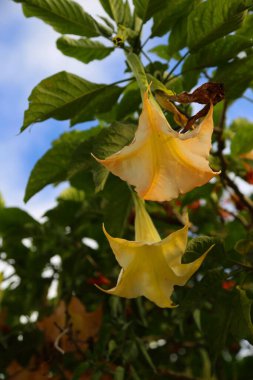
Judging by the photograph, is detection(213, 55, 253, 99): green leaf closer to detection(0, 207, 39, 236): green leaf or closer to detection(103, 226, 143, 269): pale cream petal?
detection(103, 226, 143, 269): pale cream petal

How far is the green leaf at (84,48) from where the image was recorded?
146cm

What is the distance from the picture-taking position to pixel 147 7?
4.24ft

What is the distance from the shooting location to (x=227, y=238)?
1760mm

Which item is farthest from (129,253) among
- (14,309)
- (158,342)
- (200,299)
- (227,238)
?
(14,309)

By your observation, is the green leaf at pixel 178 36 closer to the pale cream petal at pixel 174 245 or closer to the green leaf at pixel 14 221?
the pale cream petal at pixel 174 245

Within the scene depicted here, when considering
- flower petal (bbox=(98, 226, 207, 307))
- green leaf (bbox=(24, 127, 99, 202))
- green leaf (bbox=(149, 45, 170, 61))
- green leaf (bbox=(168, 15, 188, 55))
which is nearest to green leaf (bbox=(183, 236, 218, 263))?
flower petal (bbox=(98, 226, 207, 307))

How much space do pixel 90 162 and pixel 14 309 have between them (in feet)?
4.98

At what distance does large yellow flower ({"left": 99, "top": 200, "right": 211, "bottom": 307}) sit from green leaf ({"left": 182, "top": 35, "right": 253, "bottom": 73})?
0.65m

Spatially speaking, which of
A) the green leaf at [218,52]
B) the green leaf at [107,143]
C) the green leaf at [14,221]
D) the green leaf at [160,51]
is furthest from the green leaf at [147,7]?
the green leaf at [14,221]

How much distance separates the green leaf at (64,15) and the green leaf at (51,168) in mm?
351

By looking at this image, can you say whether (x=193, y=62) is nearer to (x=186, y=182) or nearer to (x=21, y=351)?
(x=186, y=182)

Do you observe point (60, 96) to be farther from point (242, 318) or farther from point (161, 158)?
point (242, 318)

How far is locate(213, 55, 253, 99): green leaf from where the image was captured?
1.34 meters

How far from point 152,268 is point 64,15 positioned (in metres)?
0.74
